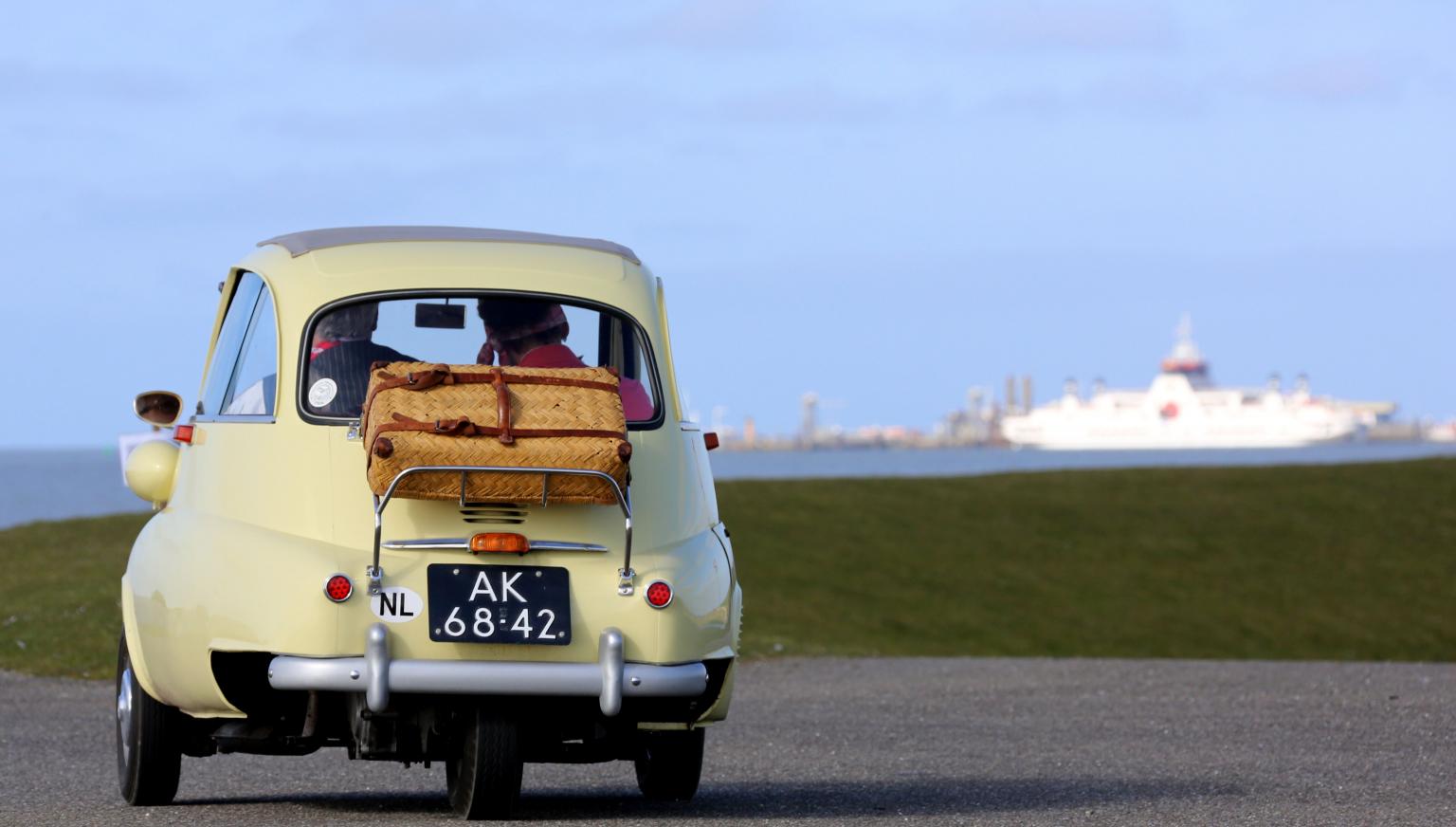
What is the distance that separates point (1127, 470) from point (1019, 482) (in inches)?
117

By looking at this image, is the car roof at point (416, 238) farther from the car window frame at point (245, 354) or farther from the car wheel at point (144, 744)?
the car wheel at point (144, 744)

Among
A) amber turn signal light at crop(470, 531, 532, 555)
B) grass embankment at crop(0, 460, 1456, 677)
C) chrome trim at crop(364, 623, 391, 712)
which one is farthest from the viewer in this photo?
grass embankment at crop(0, 460, 1456, 677)

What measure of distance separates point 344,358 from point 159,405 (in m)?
1.30

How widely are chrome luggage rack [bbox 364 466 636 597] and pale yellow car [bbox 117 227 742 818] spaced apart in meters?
0.01

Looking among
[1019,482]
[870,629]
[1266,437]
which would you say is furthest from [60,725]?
[1266,437]

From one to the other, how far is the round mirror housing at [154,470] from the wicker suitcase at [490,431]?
1399 millimetres

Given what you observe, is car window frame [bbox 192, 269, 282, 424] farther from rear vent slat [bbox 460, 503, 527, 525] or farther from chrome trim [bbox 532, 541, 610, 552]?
chrome trim [bbox 532, 541, 610, 552]

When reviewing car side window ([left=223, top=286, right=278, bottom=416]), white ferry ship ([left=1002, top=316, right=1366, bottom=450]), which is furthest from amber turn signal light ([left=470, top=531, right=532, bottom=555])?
white ferry ship ([left=1002, top=316, right=1366, bottom=450])

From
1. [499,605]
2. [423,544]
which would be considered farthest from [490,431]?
[499,605]

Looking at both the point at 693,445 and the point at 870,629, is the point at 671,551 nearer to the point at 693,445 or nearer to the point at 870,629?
the point at 693,445

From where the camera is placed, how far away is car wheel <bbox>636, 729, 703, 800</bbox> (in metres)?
7.97

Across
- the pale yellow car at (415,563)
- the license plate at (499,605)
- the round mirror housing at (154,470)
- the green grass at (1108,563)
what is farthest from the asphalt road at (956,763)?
the green grass at (1108,563)

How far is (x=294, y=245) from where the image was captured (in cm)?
741

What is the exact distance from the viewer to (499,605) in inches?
259
